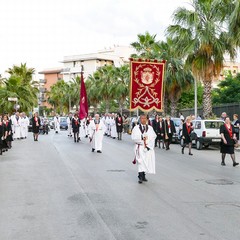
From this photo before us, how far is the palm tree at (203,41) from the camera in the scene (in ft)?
92.6

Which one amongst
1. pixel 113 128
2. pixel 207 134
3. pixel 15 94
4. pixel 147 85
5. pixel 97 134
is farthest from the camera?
pixel 15 94

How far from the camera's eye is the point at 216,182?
1207 centimetres

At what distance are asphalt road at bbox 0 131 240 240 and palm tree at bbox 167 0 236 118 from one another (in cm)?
1377

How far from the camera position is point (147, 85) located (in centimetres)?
2056

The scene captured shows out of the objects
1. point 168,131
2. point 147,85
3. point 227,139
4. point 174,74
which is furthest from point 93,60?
point 227,139

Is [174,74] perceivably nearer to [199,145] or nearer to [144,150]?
[199,145]

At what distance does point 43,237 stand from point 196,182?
624 centimetres

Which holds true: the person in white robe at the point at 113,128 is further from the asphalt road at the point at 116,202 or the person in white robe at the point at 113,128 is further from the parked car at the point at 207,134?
the asphalt road at the point at 116,202

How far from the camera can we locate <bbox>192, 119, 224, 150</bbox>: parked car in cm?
2392

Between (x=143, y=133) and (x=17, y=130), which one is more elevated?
(x=143, y=133)

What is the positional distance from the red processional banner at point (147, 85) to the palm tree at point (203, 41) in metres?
8.63

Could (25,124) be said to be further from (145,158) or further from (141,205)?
(141,205)

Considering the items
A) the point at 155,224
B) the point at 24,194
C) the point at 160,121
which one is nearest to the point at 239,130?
the point at 160,121

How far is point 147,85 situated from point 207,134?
5.16m
